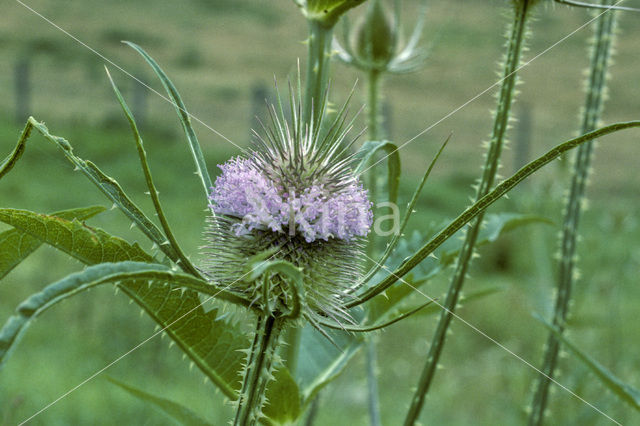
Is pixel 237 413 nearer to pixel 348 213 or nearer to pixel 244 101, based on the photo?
pixel 348 213

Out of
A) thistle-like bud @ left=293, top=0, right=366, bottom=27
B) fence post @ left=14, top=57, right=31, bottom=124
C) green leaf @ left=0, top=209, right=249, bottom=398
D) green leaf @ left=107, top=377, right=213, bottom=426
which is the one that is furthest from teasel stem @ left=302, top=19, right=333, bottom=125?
fence post @ left=14, top=57, right=31, bottom=124

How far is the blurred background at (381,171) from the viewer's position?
191cm

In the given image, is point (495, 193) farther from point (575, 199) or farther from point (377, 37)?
point (377, 37)

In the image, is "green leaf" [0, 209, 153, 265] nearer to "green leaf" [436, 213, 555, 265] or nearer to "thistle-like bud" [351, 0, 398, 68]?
"green leaf" [436, 213, 555, 265]

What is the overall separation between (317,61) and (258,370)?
0.36 m

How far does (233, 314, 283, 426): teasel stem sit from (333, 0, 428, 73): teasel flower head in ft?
2.61

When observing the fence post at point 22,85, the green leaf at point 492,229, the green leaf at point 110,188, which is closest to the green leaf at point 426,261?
the green leaf at point 492,229

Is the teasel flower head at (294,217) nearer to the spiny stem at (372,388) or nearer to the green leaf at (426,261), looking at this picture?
the green leaf at (426,261)

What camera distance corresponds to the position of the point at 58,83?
10.5 m

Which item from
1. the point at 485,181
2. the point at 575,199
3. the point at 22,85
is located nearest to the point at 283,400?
the point at 485,181

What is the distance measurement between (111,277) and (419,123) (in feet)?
41.2

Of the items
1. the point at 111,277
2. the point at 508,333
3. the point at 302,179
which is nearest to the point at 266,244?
the point at 302,179

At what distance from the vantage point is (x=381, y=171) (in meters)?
1.32

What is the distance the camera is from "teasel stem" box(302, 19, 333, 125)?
0.77 metres
